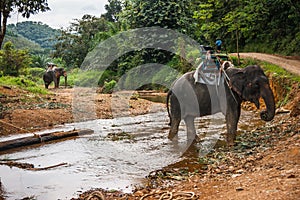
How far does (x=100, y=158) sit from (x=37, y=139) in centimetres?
234

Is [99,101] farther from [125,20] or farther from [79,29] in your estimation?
[79,29]

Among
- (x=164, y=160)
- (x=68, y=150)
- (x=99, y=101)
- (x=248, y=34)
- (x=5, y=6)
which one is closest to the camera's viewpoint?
(x=164, y=160)

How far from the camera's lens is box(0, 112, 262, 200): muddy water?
5.48 m

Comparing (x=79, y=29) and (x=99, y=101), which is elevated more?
(x=79, y=29)

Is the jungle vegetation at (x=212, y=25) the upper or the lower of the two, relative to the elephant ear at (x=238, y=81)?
upper

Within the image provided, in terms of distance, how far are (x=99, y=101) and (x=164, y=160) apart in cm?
994

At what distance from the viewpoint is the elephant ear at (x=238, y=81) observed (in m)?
7.11

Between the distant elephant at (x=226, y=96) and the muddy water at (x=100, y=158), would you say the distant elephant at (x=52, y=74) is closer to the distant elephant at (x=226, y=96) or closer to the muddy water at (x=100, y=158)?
the muddy water at (x=100, y=158)

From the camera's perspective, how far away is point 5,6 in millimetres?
11852

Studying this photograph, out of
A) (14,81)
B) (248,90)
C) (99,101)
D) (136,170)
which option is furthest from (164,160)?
(14,81)

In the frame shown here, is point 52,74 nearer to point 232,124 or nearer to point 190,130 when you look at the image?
point 190,130

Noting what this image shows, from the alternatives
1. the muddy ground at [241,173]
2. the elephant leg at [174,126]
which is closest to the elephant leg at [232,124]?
the muddy ground at [241,173]

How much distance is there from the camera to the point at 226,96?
7.58 m

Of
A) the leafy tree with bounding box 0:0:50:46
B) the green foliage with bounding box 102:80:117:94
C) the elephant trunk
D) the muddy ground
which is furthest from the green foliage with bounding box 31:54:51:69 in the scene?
the elephant trunk
